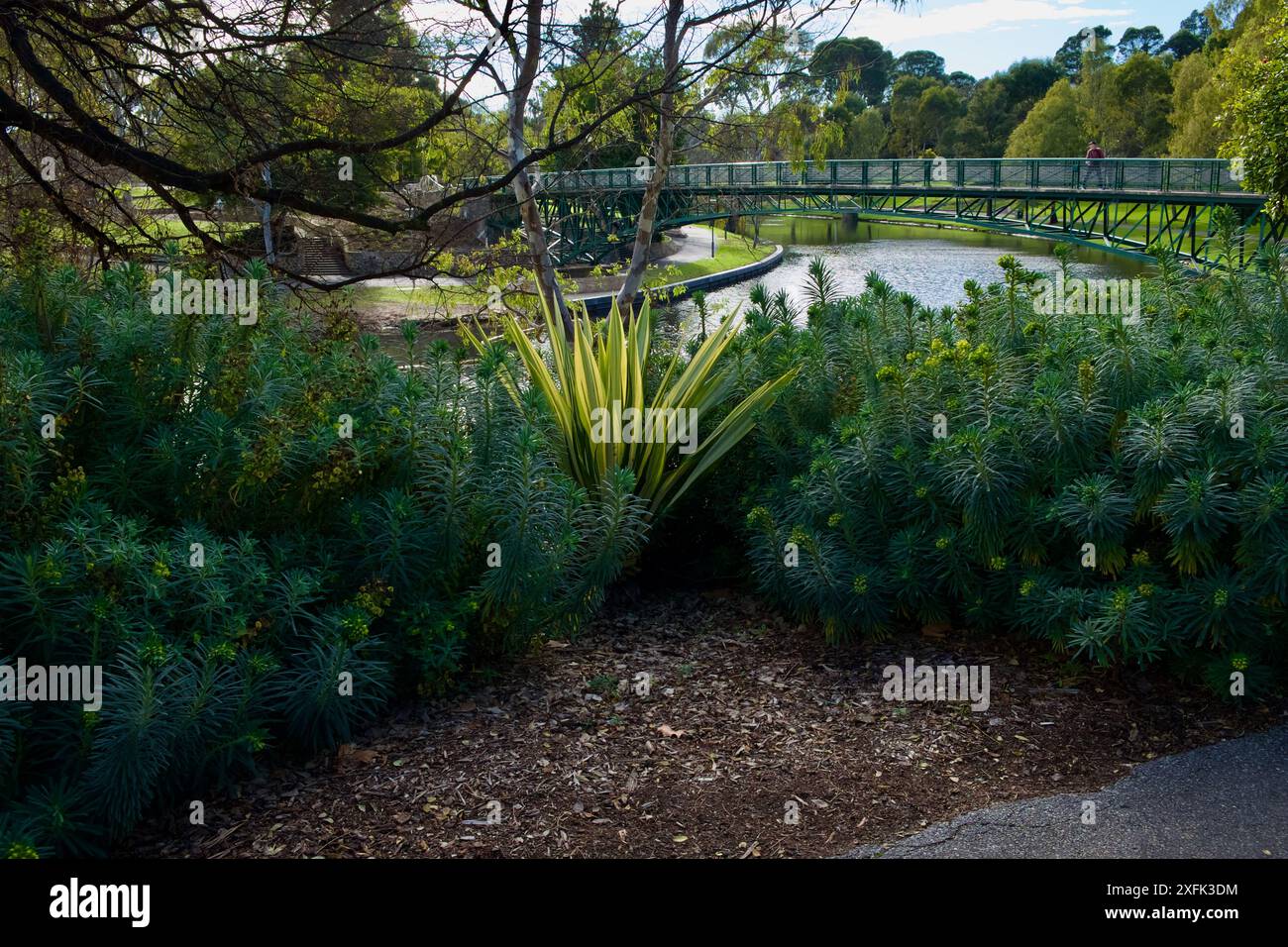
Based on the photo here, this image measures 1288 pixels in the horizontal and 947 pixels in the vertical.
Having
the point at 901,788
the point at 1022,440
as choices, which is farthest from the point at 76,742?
the point at 1022,440

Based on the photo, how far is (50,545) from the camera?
121 inches

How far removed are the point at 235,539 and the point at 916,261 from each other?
32696 mm

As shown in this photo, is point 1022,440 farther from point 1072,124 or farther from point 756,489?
point 1072,124

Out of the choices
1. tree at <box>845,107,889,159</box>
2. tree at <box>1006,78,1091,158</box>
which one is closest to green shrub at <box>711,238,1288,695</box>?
tree at <box>1006,78,1091,158</box>

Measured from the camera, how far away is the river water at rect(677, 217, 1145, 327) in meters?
26.9

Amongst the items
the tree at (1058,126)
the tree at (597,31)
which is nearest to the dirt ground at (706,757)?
the tree at (597,31)

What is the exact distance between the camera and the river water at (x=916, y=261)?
26.9 m

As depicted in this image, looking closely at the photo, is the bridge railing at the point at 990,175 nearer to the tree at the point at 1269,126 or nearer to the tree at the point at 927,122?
the tree at the point at 1269,126

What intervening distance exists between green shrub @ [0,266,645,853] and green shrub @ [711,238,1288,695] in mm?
1008

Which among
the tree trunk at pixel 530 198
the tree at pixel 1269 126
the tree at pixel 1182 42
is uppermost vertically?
the tree at pixel 1182 42

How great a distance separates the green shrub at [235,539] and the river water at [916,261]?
17.0 m

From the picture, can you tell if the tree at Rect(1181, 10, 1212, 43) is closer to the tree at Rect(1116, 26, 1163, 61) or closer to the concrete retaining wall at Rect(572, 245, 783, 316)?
the tree at Rect(1116, 26, 1163, 61)
